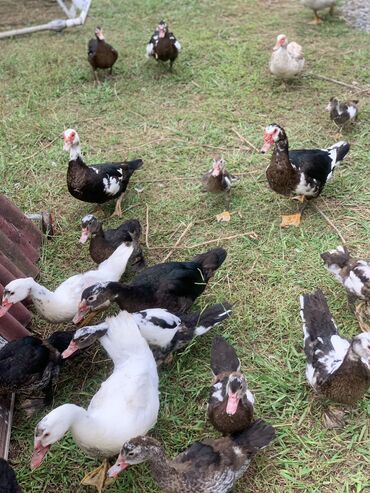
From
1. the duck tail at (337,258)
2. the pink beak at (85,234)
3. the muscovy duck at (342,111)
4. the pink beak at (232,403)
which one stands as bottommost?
the muscovy duck at (342,111)

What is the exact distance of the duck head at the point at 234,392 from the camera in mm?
3168

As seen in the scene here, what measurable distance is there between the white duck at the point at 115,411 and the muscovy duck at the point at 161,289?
1.12ft

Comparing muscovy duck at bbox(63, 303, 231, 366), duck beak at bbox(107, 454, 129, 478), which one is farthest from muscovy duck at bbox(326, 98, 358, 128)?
duck beak at bbox(107, 454, 129, 478)

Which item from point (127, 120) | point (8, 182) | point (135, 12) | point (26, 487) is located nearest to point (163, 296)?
point (26, 487)

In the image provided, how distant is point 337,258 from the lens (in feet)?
13.8

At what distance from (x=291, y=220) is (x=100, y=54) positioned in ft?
13.4

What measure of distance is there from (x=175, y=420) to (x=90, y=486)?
666mm

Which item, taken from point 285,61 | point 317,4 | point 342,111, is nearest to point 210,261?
point 342,111

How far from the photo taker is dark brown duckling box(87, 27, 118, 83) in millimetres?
7504

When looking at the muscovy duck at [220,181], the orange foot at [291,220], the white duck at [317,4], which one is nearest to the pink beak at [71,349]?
the muscovy duck at [220,181]

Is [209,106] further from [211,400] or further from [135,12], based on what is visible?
[211,400]

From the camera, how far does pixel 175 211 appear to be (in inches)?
215

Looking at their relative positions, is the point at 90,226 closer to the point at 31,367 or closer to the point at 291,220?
the point at 31,367

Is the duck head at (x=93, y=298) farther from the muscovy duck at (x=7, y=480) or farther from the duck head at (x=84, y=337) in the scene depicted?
the muscovy duck at (x=7, y=480)
